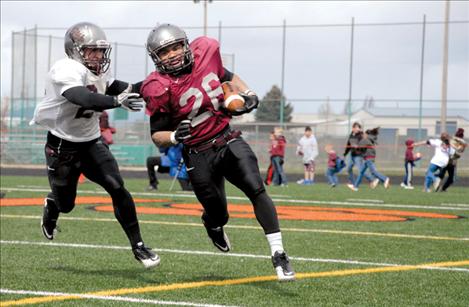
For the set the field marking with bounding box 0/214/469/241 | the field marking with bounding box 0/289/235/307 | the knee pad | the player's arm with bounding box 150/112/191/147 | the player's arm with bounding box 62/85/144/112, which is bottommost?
the field marking with bounding box 0/214/469/241

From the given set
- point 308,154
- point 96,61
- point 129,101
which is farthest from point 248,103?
point 308,154

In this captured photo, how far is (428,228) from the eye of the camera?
35.1ft

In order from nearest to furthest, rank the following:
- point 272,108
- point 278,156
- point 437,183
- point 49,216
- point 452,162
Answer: point 49,216 < point 452,162 < point 437,183 < point 278,156 < point 272,108

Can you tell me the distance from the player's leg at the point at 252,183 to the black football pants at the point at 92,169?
1.13 m

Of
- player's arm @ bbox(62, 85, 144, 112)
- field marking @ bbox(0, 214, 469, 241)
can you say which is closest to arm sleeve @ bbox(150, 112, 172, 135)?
player's arm @ bbox(62, 85, 144, 112)

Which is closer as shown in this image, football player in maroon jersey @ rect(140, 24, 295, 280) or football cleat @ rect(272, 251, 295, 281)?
football cleat @ rect(272, 251, 295, 281)

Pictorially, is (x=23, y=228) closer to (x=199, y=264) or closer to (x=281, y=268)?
(x=199, y=264)

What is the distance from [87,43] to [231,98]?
3.88 feet

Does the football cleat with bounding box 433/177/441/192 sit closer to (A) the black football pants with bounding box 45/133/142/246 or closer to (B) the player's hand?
(A) the black football pants with bounding box 45/133/142/246

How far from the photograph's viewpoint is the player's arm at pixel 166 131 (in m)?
5.77

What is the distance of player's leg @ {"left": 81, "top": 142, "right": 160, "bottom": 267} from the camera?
672cm

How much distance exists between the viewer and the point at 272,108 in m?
33.4

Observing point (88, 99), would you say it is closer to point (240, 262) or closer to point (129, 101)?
point (129, 101)

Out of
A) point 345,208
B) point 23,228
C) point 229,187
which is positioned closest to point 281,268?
point 23,228
